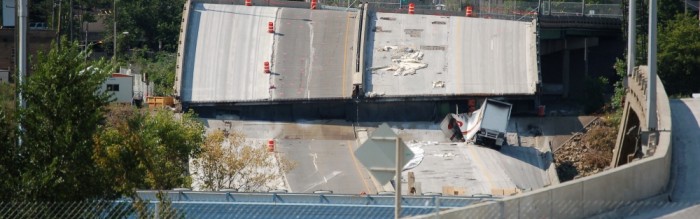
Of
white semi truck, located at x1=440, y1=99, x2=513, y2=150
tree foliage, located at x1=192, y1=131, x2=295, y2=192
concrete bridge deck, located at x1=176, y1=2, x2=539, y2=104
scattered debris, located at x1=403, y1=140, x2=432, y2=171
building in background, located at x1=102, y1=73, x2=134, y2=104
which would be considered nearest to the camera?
tree foliage, located at x1=192, y1=131, x2=295, y2=192

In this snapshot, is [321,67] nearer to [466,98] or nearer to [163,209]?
[466,98]

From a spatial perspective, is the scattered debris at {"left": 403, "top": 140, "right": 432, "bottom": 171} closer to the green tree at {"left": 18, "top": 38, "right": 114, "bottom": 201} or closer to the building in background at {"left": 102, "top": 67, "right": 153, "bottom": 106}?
the building in background at {"left": 102, "top": 67, "right": 153, "bottom": 106}

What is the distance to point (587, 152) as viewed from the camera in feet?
213

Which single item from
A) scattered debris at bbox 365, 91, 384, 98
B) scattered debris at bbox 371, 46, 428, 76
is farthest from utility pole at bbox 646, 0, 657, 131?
scattered debris at bbox 371, 46, 428, 76

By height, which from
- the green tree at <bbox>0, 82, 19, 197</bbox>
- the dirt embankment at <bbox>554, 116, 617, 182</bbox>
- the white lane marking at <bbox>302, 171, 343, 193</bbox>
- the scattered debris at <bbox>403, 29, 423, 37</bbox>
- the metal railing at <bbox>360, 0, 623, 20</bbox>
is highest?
the metal railing at <bbox>360, 0, 623, 20</bbox>

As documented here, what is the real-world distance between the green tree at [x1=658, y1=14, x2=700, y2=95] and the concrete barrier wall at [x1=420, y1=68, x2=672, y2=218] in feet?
140

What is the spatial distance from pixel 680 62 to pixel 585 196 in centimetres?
4883

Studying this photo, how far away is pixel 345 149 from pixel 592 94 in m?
15.7

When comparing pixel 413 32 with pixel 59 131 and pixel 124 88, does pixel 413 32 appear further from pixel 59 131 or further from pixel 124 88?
pixel 59 131

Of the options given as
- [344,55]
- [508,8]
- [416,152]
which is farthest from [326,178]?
[508,8]

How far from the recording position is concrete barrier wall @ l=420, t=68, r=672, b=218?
21891 mm

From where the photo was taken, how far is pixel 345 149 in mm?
62562

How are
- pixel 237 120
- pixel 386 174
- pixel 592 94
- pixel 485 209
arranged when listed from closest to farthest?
pixel 386 174, pixel 485 209, pixel 237 120, pixel 592 94

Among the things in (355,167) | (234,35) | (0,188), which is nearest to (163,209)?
(0,188)
